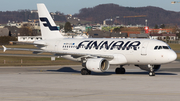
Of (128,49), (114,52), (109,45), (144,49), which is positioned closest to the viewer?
(144,49)

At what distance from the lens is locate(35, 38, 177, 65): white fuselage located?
115ft

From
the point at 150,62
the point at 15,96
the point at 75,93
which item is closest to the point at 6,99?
the point at 15,96

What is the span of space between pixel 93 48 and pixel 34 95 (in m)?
18.2

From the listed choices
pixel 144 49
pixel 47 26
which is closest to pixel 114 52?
pixel 144 49

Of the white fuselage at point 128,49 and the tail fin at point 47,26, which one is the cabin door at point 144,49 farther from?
the tail fin at point 47,26

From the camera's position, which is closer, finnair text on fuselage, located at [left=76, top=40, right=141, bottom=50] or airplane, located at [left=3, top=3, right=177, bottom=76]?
airplane, located at [left=3, top=3, right=177, bottom=76]

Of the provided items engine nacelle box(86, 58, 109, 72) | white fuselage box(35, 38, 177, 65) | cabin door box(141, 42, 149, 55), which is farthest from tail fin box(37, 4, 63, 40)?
cabin door box(141, 42, 149, 55)

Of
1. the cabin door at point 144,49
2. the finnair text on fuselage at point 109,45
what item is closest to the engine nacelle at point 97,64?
the finnair text on fuselage at point 109,45

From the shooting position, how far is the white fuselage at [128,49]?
35.2 m

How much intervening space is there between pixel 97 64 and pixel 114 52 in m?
3.70

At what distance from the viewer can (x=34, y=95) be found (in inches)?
890

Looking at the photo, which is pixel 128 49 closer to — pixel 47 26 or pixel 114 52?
pixel 114 52

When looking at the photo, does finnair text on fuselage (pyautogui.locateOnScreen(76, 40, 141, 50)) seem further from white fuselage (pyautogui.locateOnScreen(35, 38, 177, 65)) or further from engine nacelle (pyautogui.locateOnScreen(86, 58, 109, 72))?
engine nacelle (pyautogui.locateOnScreen(86, 58, 109, 72))

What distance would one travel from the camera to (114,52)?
125ft
